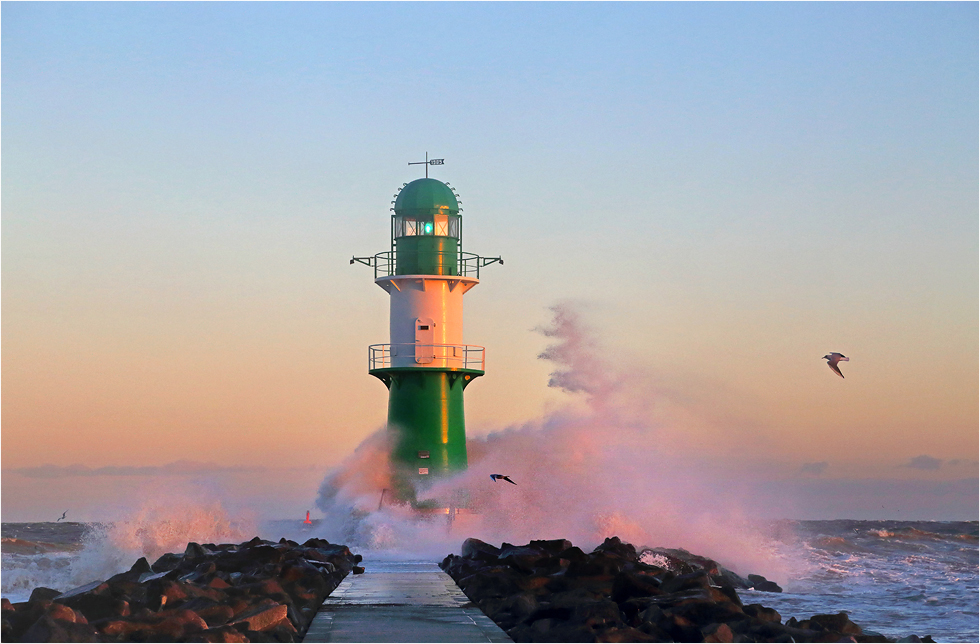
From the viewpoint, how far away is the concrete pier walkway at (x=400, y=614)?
1061 centimetres

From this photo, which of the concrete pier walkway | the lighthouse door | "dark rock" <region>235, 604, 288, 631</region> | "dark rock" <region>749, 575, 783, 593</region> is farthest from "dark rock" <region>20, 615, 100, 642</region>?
the lighthouse door

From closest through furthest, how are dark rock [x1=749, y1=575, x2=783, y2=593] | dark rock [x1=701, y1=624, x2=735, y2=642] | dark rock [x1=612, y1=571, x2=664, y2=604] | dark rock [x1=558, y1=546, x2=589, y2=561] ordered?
1. dark rock [x1=701, y1=624, x2=735, y2=642]
2. dark rock [x1=612, y1=571, x2=664, y2=604]
3. dark rock [x1=558, y1=546, x2=589, y2=561]
4. dark rock [x1=749, y1=575, x2=783, y2=593]

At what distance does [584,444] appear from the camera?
1013 inches

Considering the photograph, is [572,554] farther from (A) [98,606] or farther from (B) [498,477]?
(B) [498,477]

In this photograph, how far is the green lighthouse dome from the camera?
2495 centimetres

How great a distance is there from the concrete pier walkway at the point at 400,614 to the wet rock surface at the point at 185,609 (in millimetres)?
259

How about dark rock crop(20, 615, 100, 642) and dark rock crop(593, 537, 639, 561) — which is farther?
dark rock crop(593, 537, 639, 561)

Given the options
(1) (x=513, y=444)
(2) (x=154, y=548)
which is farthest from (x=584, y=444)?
(2) (x=154, y=548)

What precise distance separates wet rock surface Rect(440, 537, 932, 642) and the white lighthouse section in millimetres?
Result: 8447

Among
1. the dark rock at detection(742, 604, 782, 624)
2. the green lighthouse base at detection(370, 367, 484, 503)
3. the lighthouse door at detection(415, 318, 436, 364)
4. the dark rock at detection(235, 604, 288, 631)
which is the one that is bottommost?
the dark rock at detection(742, 604, 782, 624)

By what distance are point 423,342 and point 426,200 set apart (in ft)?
9.73

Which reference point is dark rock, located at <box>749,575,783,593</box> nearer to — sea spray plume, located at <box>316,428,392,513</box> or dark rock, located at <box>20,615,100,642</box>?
sea spray plume, located at <box>316,428,392,513</box>

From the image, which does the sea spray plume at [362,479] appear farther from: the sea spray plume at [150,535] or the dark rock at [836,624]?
the dark rock at [836,624]

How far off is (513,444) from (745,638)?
14931mm
